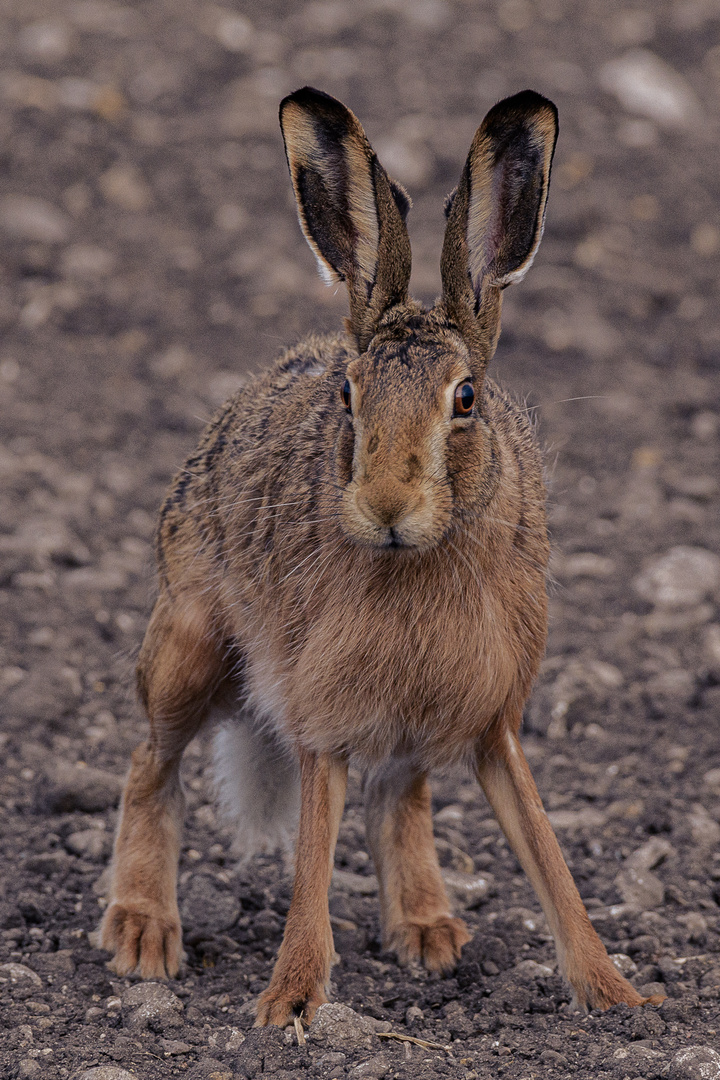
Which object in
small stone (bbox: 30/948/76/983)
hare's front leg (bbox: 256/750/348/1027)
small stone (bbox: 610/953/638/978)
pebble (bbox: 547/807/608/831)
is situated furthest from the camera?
pebble (bbox: 547/807/608/831)

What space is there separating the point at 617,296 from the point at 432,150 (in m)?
1.84

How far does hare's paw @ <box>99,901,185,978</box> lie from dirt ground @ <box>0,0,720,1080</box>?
72mm

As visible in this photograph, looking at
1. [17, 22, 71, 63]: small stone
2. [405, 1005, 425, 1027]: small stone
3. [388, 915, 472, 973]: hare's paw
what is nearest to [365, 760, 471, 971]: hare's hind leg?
[388, 915, 472, 973]: hare's paw

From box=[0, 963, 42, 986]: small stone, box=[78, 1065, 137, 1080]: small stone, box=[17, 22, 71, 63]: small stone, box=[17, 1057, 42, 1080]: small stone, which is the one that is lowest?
box=[17, 1057, 42, 1080]: small stone

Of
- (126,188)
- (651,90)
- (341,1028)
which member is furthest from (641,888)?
(651,90)

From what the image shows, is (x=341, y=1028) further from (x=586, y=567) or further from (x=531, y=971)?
(x=586, y=567)

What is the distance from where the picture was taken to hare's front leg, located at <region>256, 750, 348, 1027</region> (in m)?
3.98

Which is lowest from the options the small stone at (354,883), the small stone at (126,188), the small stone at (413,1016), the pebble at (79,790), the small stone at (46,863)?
the small stone at (413,1016)

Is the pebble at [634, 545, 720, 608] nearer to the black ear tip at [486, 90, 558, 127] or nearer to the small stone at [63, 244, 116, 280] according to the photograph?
the black ear tip at [486, 90, 558, 127]

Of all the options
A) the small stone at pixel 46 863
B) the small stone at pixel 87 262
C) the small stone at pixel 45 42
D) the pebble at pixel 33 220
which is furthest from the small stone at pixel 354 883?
the small stone at pixel 45 42

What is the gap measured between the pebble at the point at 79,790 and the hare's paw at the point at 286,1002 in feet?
5.08

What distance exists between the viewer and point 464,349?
12.8 feet

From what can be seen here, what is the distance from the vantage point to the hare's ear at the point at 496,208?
3877 millimetres

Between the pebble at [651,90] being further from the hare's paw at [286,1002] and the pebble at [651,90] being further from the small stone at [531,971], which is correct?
the hare's paw at [286,1002]
